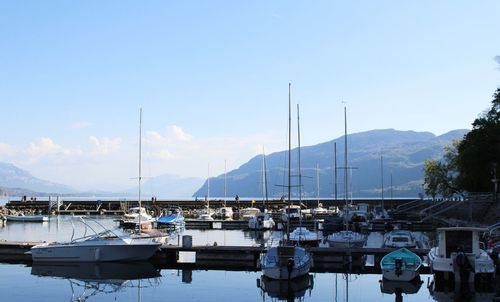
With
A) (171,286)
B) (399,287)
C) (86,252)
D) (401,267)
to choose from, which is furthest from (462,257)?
(86,252)

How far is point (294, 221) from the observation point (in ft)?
249

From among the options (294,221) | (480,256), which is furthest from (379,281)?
(294,221)

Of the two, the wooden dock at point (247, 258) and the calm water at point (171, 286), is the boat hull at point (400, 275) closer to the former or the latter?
the calm water at point (171, 286)

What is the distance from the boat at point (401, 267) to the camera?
1272 inches

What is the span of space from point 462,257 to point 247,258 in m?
14.6

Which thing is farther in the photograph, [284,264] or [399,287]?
[284,264]

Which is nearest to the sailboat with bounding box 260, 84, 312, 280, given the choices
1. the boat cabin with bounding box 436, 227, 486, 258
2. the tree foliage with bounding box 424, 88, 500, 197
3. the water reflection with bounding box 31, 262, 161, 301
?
the water reflection with bounding box 31, 262, 161, 301

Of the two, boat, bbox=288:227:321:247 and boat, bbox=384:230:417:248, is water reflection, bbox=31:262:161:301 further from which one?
boat, bbox=384:230:417:248

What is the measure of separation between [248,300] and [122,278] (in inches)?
386

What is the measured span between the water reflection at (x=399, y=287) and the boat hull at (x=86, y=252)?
15455 mm

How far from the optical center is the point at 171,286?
32125mm

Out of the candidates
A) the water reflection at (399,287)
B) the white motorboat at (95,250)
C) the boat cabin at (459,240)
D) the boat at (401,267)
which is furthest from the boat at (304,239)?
the boat cabin at (459,240)

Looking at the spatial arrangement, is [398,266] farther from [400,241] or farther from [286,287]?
[400,241]

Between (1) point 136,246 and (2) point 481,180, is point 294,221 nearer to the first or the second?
(2) point 481,180
